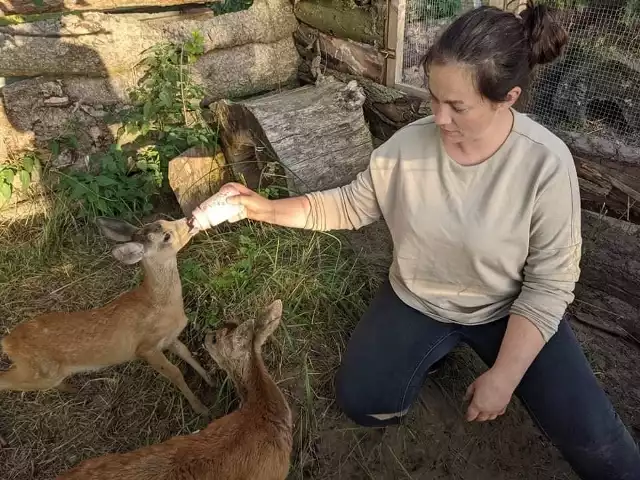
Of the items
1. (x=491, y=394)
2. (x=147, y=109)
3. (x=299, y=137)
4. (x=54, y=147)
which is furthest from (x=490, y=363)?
(x=54, y=147)

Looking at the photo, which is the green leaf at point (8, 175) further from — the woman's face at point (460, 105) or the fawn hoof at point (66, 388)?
the woman's face at point (460, 105)

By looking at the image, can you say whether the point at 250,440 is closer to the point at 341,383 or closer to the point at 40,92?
the point at 341,383

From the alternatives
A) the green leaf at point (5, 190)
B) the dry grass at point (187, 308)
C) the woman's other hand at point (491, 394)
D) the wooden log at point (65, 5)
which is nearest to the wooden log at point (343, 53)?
the wooden log at point (65, 5)

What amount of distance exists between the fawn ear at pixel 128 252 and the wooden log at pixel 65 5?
3.04 metres

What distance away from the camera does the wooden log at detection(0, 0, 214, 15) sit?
482 centimetres

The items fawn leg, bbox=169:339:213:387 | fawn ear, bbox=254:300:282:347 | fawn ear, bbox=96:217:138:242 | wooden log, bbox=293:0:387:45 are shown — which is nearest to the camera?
fawn ear, bbox=254:300:282:347

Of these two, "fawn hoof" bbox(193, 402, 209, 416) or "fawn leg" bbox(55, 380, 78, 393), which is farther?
"fawn leg" bbox(55, 380, 78, 393)

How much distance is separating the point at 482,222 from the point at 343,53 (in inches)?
116

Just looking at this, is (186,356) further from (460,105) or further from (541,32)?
(541,32)

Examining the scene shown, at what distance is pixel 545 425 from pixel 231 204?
161 cm

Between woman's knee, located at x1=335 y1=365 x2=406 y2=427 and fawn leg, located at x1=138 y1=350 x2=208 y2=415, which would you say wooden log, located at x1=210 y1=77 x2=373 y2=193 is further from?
woman's knee, located at x1=335 y1=365 x2=406 y2=427

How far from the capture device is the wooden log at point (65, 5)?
4824mm

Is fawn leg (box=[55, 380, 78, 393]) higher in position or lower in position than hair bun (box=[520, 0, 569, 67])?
lower

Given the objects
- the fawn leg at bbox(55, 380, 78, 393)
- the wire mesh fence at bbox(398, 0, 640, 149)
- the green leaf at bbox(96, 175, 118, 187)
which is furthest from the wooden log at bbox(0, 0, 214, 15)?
the fawn leg at bbox(55, 380, 78, 393)
